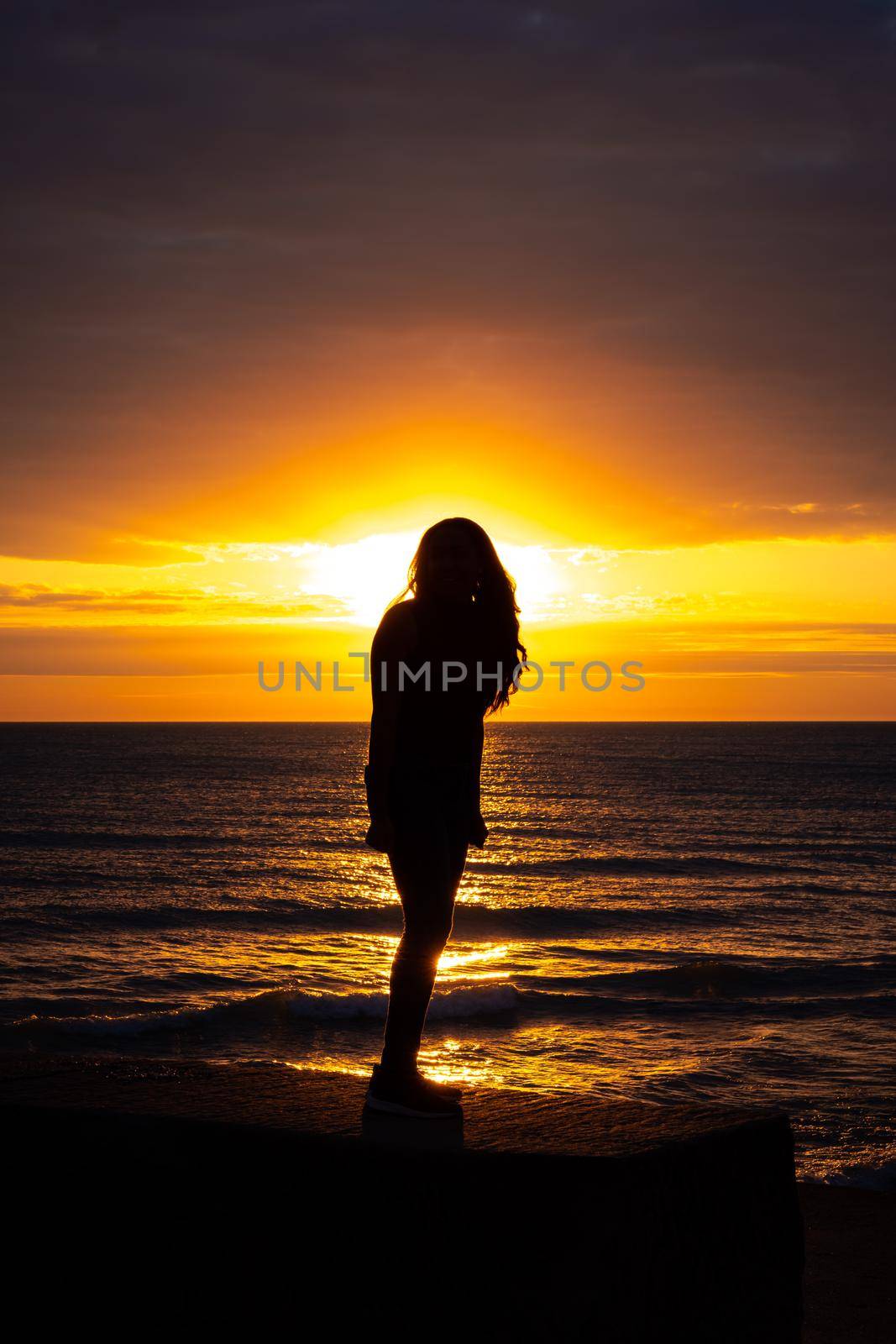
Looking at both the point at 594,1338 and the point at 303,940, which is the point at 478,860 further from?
the point at 594,1338

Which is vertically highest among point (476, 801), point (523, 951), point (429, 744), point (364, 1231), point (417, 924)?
point (429, 744)

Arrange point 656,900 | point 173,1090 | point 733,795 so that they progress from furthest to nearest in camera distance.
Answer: point 733,795 < point 656,900 < point 173,1090

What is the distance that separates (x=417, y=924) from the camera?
11.5 ft

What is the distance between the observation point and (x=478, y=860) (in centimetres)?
3319

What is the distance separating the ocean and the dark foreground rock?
605 cm

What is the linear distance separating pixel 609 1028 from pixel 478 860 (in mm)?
19570

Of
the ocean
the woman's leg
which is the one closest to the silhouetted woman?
the woman's leg

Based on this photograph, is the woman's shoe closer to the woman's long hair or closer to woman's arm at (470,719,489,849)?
woman's arm at (470,719,489,849)

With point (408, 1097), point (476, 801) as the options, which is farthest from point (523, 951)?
point (408, 1097)

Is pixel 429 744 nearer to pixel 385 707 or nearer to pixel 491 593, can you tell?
pixel 385 707

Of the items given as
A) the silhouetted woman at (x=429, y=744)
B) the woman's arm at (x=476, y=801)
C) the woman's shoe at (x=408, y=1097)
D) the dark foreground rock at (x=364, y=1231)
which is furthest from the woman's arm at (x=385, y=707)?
the dark foreground rock at (x=364, y=1231)

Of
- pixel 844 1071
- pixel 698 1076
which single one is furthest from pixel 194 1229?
pixel 844 1071

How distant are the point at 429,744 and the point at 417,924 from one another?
0.60m

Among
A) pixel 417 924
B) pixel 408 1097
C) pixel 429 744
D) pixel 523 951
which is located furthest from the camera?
pixel 523 951
